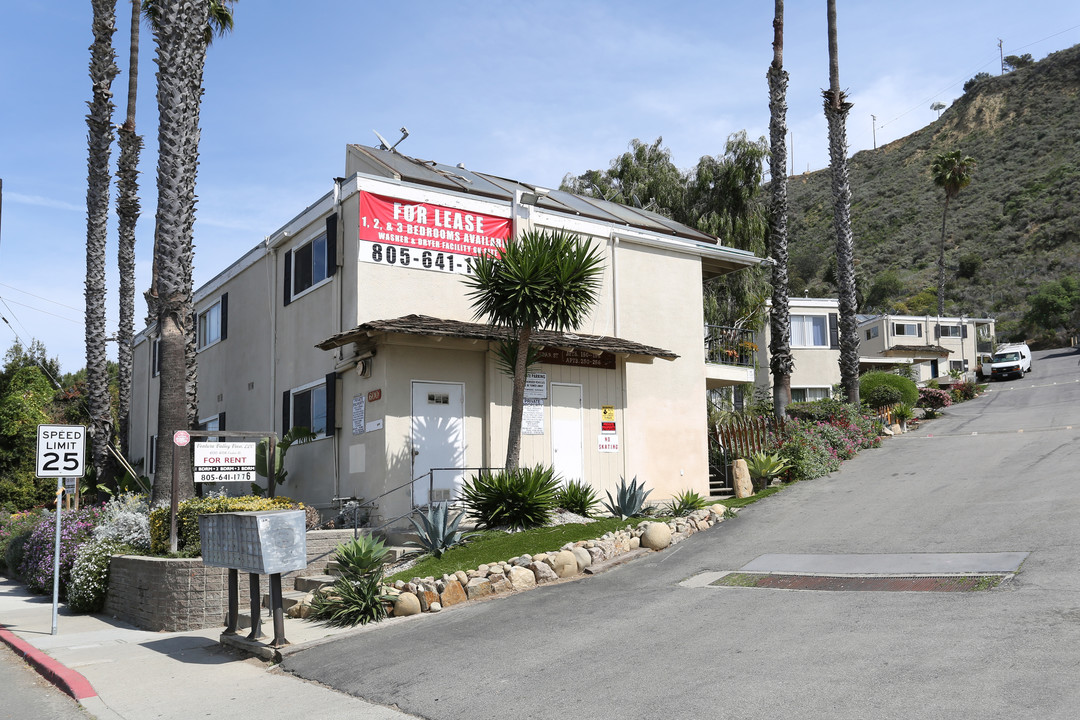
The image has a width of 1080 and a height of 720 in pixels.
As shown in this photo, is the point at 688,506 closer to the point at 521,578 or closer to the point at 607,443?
the point at 607,443

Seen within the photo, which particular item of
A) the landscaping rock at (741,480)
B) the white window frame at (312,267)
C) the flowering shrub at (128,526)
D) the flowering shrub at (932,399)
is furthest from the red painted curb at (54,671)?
the flowering shrub at (932,399)

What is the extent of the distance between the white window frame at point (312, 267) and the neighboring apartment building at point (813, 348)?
25.0 metres

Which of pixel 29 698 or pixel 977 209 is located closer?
pixel 29 698

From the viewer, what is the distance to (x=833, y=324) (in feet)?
131

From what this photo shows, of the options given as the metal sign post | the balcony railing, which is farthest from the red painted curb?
the balcony railing

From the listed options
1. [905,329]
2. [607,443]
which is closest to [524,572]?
[607,443]

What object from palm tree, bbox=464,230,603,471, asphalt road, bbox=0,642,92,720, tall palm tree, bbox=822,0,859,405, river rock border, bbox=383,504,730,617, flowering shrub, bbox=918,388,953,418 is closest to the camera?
asphalt road, bbox=0,642,92,720

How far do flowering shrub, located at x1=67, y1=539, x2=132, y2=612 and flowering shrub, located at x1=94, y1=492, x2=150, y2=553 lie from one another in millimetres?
116

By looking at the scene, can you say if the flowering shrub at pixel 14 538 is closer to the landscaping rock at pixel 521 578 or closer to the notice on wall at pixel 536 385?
the notice on wall at pixel 536 385

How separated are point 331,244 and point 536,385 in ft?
15.6

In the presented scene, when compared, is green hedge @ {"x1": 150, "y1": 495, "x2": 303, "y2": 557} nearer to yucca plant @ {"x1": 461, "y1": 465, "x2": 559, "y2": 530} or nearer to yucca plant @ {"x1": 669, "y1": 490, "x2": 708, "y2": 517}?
yucca plant @ {"x1": 461, "y1": 465, "x2": 559, "y2": 530}

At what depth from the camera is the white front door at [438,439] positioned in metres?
15.3

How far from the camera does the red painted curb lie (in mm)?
8602

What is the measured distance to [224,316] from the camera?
22609 millimetres
